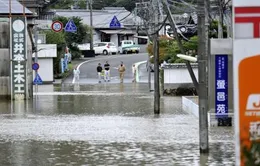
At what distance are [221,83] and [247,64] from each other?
39.5 feet

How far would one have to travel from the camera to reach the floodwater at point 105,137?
14.0 meters

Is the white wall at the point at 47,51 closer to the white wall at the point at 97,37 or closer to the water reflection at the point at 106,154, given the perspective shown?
the water reflection at the point at 106,154

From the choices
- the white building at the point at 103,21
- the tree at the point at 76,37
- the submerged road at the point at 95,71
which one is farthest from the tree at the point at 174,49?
the white building at the point at 103,21

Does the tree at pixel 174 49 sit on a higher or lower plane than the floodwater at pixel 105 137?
higher

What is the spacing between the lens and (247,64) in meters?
7.87

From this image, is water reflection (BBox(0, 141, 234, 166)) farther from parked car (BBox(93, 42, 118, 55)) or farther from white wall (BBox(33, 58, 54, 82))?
parked car (BBox(93, 42, 118, 55))

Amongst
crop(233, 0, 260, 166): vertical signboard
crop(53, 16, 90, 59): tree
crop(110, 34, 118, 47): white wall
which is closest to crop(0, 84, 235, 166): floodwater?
crop(233, 0, 260, 166): vertical signboard

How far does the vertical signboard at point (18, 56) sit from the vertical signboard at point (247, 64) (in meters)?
27.9

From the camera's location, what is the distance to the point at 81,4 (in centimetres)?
11400

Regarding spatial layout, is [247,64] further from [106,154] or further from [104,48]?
[104,48]

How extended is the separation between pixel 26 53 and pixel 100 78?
19628 mm

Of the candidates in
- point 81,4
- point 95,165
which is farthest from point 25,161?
point 81,4

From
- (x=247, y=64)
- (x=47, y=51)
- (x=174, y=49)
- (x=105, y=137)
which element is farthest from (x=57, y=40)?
(x=247, y=64)

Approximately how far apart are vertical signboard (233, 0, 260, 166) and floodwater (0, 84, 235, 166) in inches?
219
